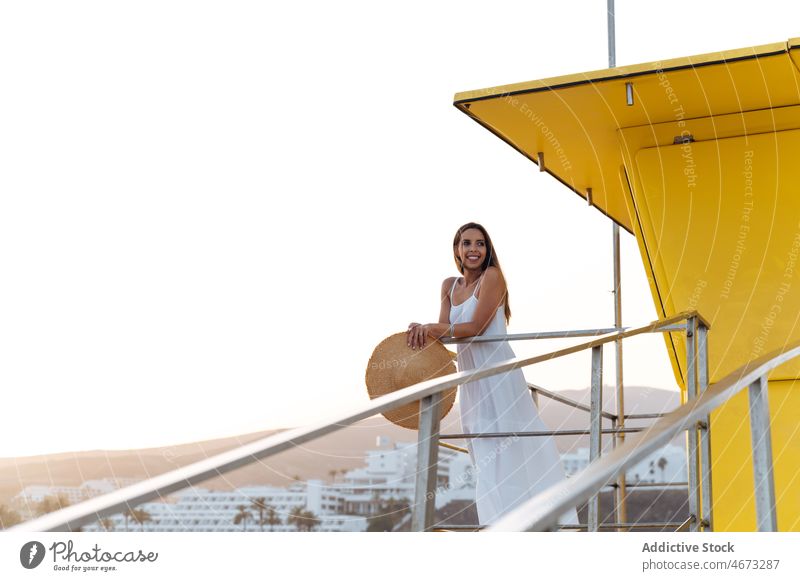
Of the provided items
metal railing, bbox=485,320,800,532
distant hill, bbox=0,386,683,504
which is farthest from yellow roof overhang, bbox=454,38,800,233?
metal railing, bbox=485,320,800,532

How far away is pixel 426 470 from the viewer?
2312mm

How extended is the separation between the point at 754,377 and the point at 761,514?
1.08ft

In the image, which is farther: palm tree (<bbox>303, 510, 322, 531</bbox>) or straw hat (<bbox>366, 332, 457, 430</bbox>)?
straw hat (<bbox>366, 332, 457, 430</bbox>)

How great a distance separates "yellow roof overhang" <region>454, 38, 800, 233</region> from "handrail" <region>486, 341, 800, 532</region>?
5.46ft

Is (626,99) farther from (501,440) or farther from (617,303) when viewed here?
(617,303)

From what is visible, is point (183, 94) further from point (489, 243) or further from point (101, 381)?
point (489, 243)

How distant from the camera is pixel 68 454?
11.6 ft

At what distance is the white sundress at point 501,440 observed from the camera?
3883 millimetres

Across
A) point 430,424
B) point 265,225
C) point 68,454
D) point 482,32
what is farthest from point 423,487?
point 482,32

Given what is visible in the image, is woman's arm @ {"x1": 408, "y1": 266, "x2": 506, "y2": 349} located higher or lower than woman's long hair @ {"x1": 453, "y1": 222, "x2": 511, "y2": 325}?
lower

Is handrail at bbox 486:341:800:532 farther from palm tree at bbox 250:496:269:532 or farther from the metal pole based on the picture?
the metal pole

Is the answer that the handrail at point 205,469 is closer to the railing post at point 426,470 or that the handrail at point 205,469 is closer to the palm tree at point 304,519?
the railing post at point 426,470

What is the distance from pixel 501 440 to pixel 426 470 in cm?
165

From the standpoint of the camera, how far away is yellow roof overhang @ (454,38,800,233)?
3.55m
